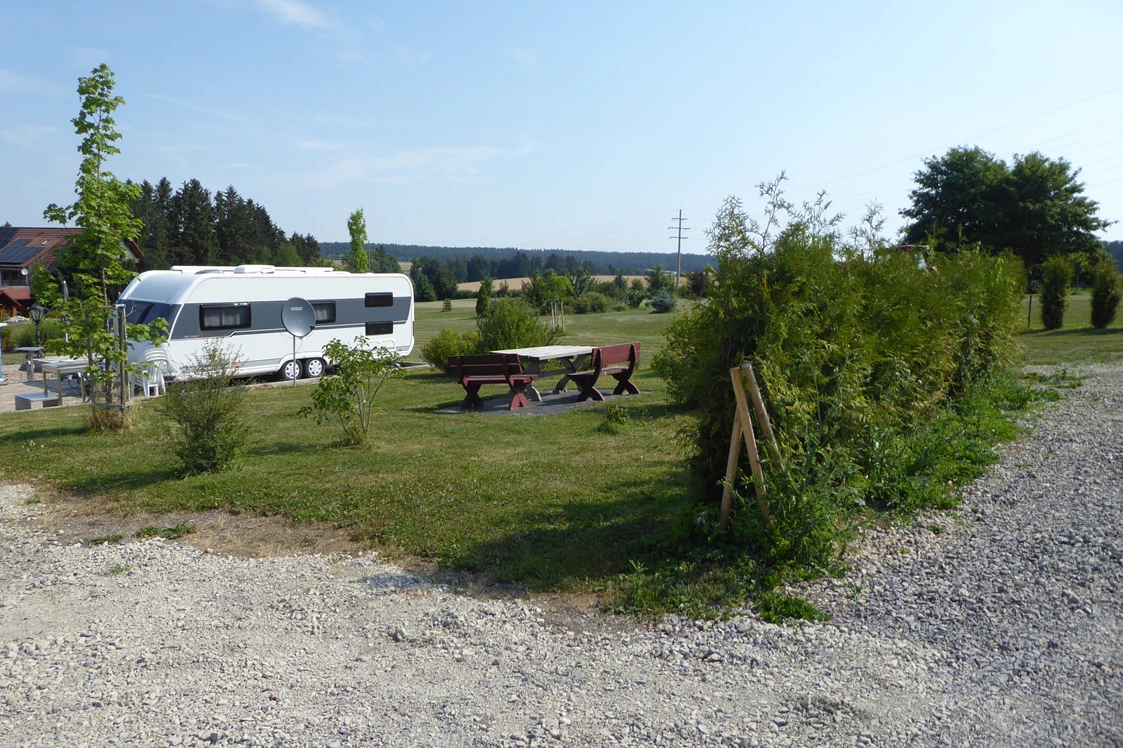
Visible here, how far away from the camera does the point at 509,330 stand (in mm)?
17219

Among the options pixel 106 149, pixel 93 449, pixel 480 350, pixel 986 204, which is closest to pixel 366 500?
pixel 93 449

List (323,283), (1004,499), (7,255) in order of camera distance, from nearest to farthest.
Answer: (1004,499) → (323,283) → (7,255)

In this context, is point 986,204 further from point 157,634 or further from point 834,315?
point 157,634

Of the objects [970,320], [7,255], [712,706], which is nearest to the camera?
[712,706]

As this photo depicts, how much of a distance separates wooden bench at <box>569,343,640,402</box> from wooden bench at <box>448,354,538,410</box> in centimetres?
78

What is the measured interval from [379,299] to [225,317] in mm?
3722

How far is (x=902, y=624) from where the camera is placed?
4086mm

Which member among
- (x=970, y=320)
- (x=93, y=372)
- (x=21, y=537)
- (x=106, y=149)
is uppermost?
(x=106, y=149)

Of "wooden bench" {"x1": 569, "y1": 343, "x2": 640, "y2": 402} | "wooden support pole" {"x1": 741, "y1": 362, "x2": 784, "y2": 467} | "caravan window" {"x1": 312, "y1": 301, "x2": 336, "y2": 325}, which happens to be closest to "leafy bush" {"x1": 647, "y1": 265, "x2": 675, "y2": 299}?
"caravan window" {"x1": 312, "y1": 301, "x2": 336, "y2": 325}

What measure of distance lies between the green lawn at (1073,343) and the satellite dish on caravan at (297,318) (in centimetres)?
1310

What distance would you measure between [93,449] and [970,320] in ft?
32.5

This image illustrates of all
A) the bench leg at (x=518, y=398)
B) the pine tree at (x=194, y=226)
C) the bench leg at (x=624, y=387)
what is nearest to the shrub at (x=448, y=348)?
the bench leg at (x=624, y=387)

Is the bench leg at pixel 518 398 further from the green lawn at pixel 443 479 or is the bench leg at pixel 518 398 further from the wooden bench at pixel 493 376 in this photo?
the green lawn at pixel 443 479

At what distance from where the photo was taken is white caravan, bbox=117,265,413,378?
15.4 metres
